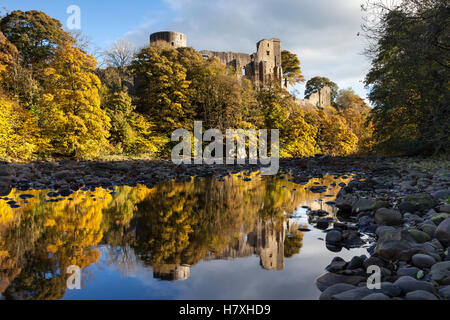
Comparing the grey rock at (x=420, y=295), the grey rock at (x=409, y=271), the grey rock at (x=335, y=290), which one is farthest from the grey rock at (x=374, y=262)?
the grey rock at (x=420, y=295)

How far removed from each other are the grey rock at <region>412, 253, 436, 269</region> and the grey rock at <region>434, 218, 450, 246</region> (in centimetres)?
64

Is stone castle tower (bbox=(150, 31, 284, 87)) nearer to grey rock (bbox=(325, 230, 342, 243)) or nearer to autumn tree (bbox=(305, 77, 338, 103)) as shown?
autumn tree (bbox=(305, 77, 338, 103))

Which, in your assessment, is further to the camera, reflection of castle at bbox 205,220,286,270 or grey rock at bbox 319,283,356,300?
reflection of castle at bbox 205,220,286,270

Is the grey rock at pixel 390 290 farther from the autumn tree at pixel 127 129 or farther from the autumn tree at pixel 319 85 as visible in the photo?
the autumn tree at pixel 319 85

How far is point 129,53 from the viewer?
33219mm

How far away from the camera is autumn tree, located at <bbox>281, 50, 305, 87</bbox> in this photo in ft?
169

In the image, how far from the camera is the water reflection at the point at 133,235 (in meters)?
2.36

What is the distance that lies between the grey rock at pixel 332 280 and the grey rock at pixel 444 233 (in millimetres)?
1171

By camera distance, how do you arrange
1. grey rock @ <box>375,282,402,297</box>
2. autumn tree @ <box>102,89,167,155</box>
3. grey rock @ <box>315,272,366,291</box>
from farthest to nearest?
1. autumn tree @ <box>102,89,167,155</box>
2. grey rock @ <box>315,272,366,291</box>
3. grey rock @ <box>375,282,402,297</box>

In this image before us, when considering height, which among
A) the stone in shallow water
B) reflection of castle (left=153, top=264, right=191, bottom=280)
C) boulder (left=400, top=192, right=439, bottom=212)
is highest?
boulder (left=400, top=192, right=439, bottom=212)

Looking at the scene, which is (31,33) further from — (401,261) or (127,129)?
(401,261)

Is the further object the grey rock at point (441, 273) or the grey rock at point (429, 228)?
the grey rock at point (429, 228)

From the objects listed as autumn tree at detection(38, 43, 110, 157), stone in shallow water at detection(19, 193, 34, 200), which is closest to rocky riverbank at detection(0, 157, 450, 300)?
stone in shallow water at detection(19, 193, 34, 200)
